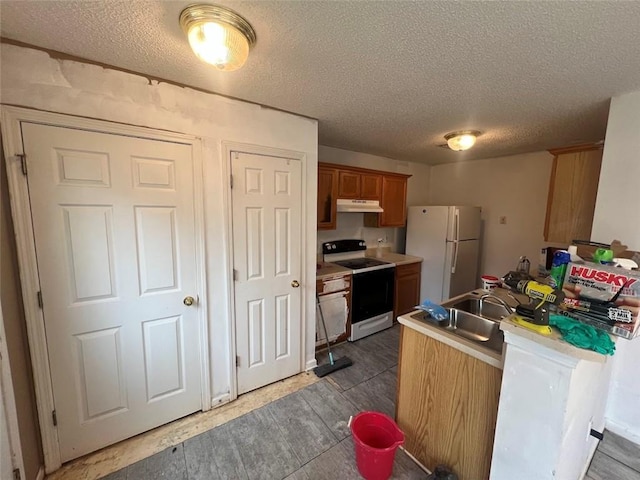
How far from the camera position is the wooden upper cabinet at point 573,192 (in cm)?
202

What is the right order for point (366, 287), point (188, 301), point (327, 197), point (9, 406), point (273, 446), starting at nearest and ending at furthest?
point (9, 406), point (273, 446), point (188, 301), point (327, 197), point (366, 287)

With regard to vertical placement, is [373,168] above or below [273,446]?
above

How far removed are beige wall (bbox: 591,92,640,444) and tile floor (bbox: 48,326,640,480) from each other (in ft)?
0.66

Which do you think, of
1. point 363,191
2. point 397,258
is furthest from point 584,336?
point 397,258

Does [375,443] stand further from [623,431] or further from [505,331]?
[623,431]

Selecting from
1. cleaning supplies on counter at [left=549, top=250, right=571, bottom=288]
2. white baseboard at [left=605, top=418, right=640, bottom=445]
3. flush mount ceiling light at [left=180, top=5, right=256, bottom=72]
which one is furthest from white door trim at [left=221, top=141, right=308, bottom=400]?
white baseboard at [left=605, top=418, right=640, bottom=445]

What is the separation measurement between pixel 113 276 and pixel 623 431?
139 inches

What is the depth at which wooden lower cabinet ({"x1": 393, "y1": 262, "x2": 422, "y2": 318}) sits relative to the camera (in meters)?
3.53

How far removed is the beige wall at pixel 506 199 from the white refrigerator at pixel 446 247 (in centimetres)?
24

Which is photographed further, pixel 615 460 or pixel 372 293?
pixel 372 293

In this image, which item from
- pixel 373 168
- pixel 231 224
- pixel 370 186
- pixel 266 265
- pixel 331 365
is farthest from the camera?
pixel 373 168

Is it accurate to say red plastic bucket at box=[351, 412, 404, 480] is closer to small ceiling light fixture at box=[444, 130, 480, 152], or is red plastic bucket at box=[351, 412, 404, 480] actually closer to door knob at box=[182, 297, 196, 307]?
door knob at box=[182, 297, 196, 307]

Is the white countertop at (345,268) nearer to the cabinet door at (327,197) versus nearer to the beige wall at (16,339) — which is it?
the cabinet door at (327,197)

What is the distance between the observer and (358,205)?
3287mm
